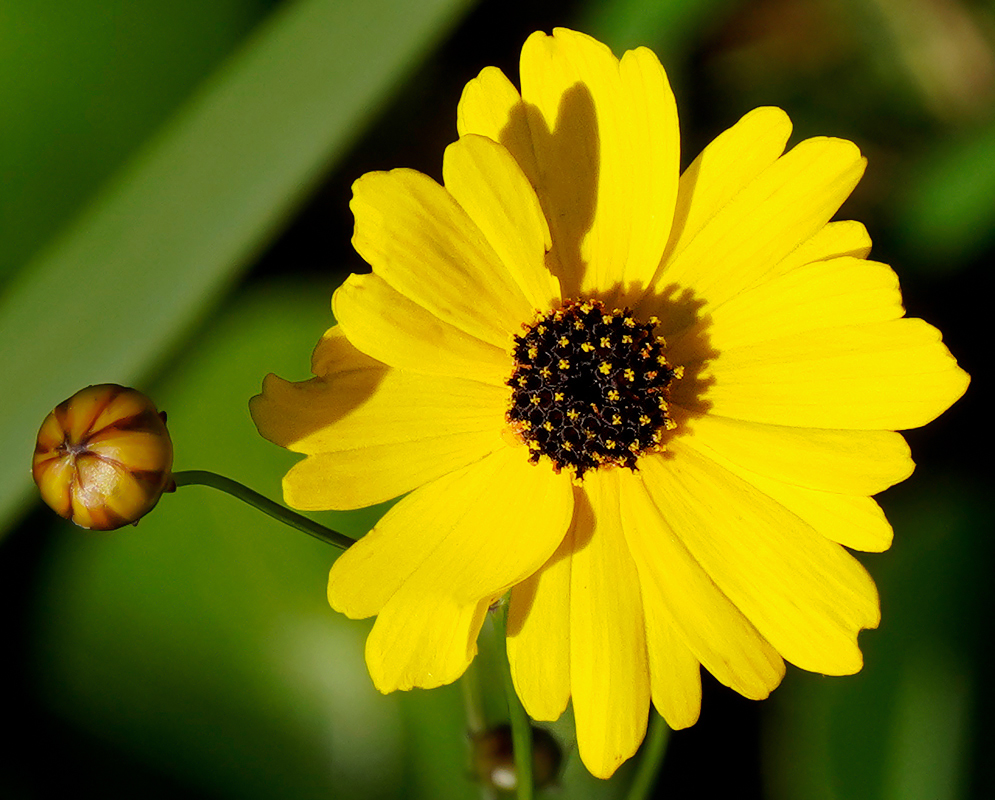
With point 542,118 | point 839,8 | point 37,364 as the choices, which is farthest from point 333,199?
point 839,8

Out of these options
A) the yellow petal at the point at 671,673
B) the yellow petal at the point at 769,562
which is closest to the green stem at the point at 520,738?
the yellow petal at the point at 671,673

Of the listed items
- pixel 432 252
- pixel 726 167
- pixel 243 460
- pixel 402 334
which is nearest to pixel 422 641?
pixel 402 334

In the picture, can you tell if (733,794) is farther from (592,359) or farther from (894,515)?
(592,359)

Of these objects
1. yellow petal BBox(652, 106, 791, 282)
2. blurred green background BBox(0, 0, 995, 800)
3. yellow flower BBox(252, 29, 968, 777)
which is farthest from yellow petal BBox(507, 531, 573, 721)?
blurred green background BBox(0, 0, 995, 800)

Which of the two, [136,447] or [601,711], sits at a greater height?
[136,447]

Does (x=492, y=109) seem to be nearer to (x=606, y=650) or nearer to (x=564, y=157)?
(x=564, y=157)

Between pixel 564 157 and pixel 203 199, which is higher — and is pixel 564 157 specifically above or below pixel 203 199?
below

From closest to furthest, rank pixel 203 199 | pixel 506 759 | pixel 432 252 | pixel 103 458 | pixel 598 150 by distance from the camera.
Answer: pixel 103 458 < pixel 432 252 < pixel 598 150 < pixel 506 759 < pixel 203 199
